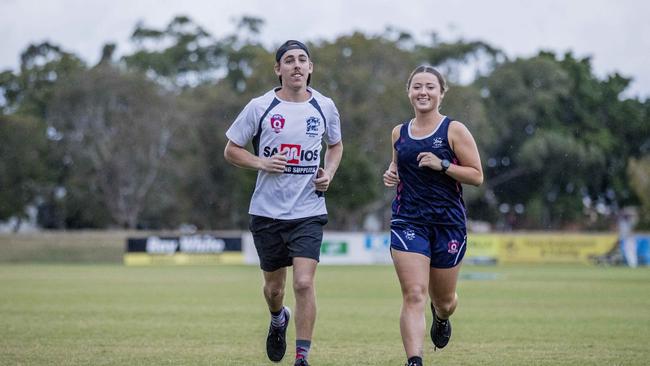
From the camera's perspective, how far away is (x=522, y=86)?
8012cm

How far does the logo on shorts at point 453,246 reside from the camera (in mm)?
9398

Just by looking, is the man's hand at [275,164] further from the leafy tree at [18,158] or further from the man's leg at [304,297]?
the leafy tree at [18,158]

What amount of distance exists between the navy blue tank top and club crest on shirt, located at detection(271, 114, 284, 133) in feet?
3.38

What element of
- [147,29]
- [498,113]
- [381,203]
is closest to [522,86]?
[498,113]

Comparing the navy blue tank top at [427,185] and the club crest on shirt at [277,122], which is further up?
the club crest on shirt at [277,122]

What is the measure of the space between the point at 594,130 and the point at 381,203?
18.9 meters

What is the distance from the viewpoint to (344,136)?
225 ft

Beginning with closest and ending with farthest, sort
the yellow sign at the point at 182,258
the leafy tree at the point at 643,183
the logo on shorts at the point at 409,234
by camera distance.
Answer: the logo on shorts at the point at 409,234
the yellow sign at the point at 182,258
the leafy tree at the point at 643,183

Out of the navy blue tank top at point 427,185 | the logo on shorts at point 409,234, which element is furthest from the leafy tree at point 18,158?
the logo on shorts at point 409,234

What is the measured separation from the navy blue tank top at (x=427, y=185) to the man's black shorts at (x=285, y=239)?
0.76 meters

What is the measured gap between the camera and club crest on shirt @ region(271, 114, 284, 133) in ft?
31.7

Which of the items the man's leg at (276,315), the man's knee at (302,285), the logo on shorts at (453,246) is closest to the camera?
the logo on shorts at (453,246)

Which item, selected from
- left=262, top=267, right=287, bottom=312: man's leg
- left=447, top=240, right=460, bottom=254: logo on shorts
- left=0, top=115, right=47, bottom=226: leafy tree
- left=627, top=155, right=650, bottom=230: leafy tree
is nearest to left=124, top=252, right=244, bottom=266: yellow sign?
left=0, top=115, right=47, bottom=226: leafy tree

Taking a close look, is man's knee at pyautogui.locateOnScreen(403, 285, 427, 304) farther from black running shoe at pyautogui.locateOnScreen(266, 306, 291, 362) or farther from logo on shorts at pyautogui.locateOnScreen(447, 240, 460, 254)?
black running shoe at pyautogui.locateOnScreen(266, 306, 291, 362)
